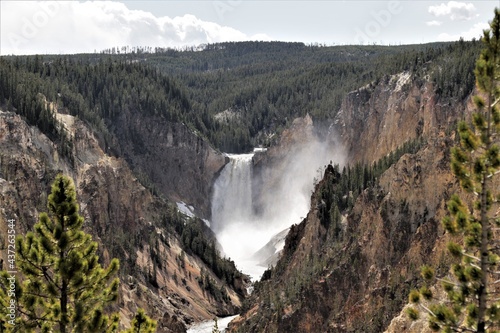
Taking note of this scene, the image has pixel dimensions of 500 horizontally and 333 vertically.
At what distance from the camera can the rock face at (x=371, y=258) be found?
149 feet

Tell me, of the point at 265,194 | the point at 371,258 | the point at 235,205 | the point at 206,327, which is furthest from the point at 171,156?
the point at 371,258

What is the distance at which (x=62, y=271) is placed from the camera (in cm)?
2327

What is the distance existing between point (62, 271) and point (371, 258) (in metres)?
33.8

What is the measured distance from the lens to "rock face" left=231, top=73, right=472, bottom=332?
149ft

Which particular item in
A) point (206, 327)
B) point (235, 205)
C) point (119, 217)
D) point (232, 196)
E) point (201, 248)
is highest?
point (119, 217)

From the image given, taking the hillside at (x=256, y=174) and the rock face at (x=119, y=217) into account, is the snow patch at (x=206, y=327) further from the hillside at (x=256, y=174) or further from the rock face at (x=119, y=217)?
the hillside at (x=256, y=174)

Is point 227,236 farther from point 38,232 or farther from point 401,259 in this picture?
point 38,232

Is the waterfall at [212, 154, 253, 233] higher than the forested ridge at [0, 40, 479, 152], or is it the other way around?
the forested ridge at [0, 40, 479, 152]

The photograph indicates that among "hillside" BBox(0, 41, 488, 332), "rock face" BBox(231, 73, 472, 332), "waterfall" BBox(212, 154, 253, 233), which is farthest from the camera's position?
"waterfall" BBox(212, 154, 253, 233)

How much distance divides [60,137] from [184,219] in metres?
35.6

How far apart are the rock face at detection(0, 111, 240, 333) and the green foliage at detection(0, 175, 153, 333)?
114 ft

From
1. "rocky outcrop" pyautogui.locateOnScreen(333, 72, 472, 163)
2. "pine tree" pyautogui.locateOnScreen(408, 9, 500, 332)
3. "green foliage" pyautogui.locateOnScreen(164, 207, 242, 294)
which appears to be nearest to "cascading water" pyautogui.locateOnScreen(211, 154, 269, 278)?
"rocky outcrop" pyautogui.locateOnScreen(333, 72, 472, 163)

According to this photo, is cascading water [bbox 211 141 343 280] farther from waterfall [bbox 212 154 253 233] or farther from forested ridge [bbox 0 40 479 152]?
forested ridge [bbox 0 40 479 152]

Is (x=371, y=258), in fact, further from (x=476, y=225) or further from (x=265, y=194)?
(x=265, y=194)
